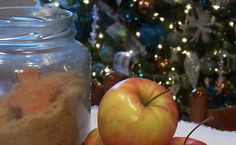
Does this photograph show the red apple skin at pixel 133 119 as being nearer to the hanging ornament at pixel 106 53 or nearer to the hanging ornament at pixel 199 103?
the hanging ornament at pixel 199 103

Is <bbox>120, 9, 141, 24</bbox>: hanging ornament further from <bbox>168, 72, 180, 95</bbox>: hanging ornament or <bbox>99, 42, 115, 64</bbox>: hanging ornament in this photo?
<bbox>168, 72, 180, 95</bbox>: hanging ornament

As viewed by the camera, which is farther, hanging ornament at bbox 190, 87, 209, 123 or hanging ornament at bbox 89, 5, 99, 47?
hanging ornament at bbox 89, 5, 99, 47

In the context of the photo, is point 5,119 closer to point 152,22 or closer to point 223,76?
point 152,22

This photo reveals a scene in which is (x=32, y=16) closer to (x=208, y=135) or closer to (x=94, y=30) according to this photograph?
(x=208, y=135)

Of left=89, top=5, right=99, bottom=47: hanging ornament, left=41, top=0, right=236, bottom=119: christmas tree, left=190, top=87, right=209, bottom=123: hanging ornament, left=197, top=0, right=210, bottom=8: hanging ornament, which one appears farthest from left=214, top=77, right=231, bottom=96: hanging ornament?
left=190, top=87, right=209, bottom=123: hanging ornament

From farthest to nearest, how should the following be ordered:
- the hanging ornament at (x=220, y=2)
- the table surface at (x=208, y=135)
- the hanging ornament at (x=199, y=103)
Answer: the hanging ornament at (x=220, y=2) < the hanging ornament at (x=199, y=103) < the table surface at (x=208, y=135)

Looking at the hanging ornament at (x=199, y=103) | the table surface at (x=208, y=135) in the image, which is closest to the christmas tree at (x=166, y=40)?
the hanging ornament at (x=199, y=103)

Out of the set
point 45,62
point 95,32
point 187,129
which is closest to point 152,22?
point 95,32
